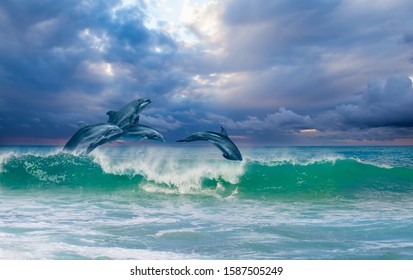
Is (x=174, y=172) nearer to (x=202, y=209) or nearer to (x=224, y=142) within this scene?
(x=224, y=142)

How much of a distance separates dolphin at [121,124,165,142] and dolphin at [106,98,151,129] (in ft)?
0.96

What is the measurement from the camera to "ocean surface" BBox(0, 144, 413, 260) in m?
8.11

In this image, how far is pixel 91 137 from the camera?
13047mm

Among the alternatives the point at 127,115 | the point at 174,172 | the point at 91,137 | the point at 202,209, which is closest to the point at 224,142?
the point at 202,209

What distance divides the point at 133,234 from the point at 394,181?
16293mm

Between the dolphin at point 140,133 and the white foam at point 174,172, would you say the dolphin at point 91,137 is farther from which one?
the white foam at point 174,172

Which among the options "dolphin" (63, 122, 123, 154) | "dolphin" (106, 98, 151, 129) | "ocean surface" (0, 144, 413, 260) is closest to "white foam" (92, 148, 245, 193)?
"ocean surface" (0, 144, 413, 260)

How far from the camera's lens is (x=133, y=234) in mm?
9211

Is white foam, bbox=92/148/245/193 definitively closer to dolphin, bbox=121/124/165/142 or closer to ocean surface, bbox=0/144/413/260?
ocean surface, bbox=0/144/413/260

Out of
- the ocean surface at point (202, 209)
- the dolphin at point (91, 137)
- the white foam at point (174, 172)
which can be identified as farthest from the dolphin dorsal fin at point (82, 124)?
the white foam at point (174, 172)

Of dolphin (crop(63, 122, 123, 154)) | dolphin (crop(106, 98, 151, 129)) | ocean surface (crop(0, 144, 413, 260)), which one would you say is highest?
dolphin (crop(106, 98, 151, 129))

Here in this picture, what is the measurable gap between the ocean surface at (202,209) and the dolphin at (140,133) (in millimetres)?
2552

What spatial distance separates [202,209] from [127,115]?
4.53 m
